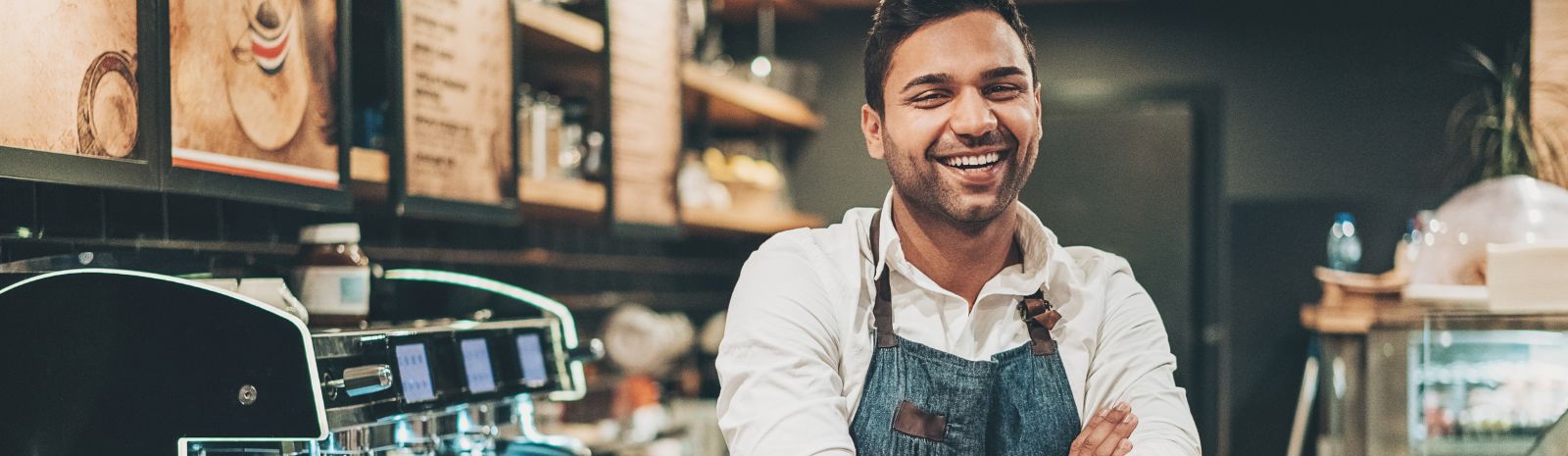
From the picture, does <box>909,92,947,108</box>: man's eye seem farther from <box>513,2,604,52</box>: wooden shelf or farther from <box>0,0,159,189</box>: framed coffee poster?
<box>513,2,604,52</box>: wooden shelf

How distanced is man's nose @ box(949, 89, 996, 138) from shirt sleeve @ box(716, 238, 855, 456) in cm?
25

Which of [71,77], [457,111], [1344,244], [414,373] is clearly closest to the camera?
[71,77]

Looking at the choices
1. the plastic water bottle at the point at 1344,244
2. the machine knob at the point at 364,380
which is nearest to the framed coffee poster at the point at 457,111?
the machine knob at the point at 364,380

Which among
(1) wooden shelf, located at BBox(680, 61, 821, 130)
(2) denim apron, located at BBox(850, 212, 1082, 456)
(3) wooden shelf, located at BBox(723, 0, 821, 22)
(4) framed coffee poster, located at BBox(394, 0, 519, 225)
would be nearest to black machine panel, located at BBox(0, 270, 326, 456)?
(2) denim apron, located at BBox(850, 212, 1082, 456)

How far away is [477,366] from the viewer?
2092 millimetres

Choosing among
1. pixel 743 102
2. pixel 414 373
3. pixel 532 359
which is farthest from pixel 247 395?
pixel 743 102

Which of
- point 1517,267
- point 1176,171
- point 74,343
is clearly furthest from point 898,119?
point 1176,171

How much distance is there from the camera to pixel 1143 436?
1621 mm

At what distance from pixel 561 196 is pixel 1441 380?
1.86 metres

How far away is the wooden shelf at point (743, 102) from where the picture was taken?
4.06 meters

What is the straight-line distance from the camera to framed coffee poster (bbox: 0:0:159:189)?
1.49 metres

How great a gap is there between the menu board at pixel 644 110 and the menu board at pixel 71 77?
1.65 meters

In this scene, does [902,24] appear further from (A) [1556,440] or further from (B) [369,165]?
(A) [1556,440]

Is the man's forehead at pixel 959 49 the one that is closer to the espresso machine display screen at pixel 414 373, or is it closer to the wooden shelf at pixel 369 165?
the espresso machine display screen at pixel 414 373
